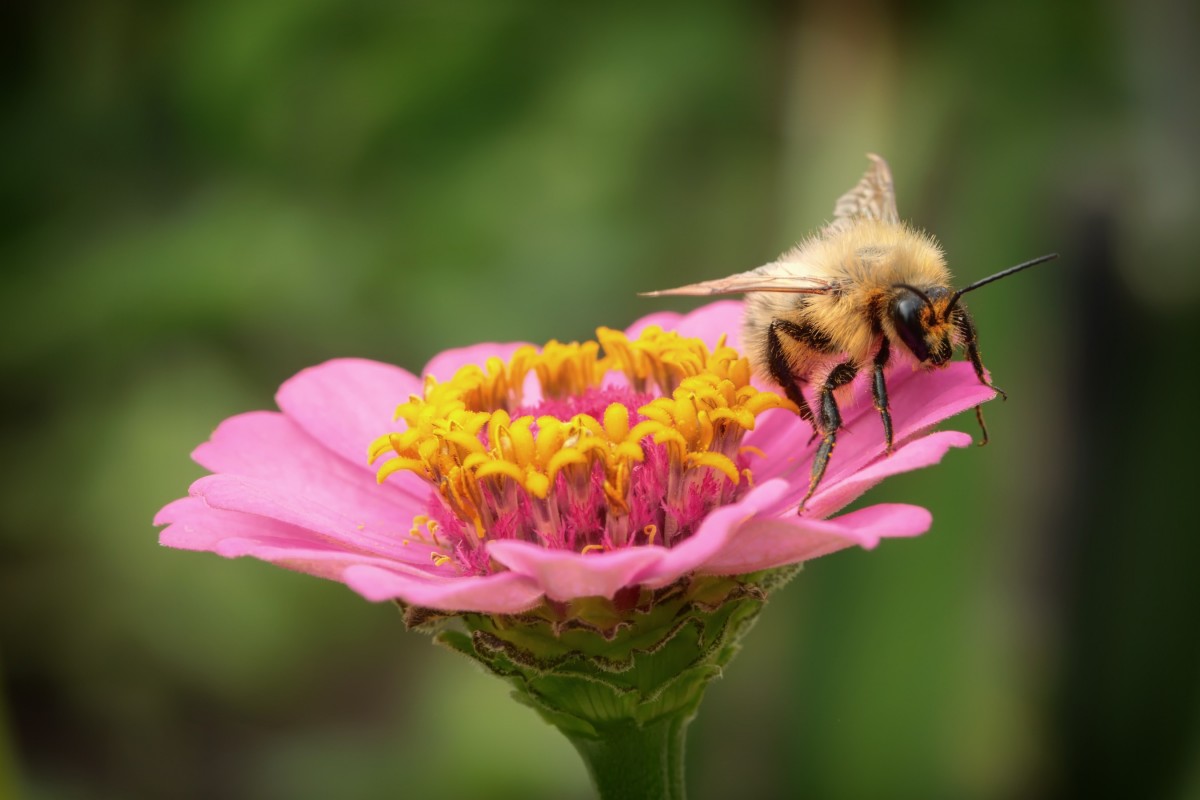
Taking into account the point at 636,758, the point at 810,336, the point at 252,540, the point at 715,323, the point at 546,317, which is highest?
the point at 546,317

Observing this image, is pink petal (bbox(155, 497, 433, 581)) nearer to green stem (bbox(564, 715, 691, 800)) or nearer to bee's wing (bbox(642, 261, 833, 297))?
green stem (bbox(564, 715, 691, 800))

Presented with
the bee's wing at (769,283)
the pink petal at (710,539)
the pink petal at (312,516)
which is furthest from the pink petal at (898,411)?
the pink petal at (312,516)

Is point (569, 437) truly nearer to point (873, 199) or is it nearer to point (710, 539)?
point (710, 539)

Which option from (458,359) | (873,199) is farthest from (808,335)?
(458,359)

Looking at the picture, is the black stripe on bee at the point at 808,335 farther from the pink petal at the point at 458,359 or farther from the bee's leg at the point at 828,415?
the pink petal at the point at 458,359

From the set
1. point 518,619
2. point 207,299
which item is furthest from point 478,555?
point 207,299

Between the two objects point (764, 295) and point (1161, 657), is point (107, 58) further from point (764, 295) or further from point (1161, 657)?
point (1161, 657)
